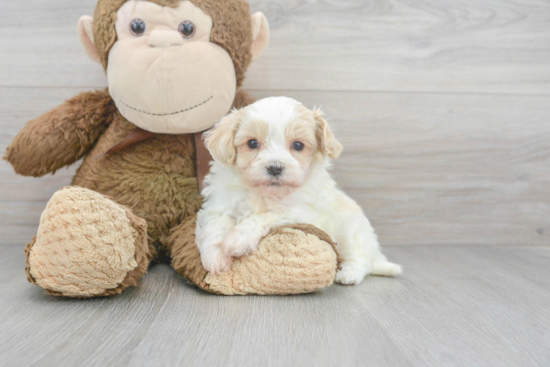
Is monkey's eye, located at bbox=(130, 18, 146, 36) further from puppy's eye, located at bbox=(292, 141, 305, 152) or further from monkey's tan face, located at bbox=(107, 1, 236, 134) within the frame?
puppy's eye, located at bbox=(292, 141, 305, 152)

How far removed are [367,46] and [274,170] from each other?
2.85 feet

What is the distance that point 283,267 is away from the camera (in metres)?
1.03

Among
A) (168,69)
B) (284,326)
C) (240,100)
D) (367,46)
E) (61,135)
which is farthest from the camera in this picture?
(367,46)

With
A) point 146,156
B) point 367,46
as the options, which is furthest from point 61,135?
point 367,46

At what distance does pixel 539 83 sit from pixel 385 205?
813 mm

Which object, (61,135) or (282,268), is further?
(61,135)

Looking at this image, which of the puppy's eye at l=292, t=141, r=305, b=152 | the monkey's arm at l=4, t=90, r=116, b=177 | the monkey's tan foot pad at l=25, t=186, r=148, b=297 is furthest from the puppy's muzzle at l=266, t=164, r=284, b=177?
the monkey's arm at l=4, t=90, r=116, b=177

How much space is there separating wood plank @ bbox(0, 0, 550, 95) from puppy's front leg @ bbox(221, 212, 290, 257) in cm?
69

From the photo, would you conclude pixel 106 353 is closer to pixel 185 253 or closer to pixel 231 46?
pixel 185 253

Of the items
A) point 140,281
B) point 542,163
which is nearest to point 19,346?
point 140,281

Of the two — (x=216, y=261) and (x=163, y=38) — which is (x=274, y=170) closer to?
(x=216, y=261)

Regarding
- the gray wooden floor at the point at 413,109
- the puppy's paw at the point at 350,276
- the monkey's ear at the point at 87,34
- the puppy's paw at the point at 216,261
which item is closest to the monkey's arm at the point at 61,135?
the monkey's ear at the point at 87,34

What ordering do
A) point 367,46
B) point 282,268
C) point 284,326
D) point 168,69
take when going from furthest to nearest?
point 367,46 → point 168,69 → point 282,268 → point 284,326

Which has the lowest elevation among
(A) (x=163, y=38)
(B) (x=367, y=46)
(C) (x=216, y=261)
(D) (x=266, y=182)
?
(C) (x=216, y=261)
